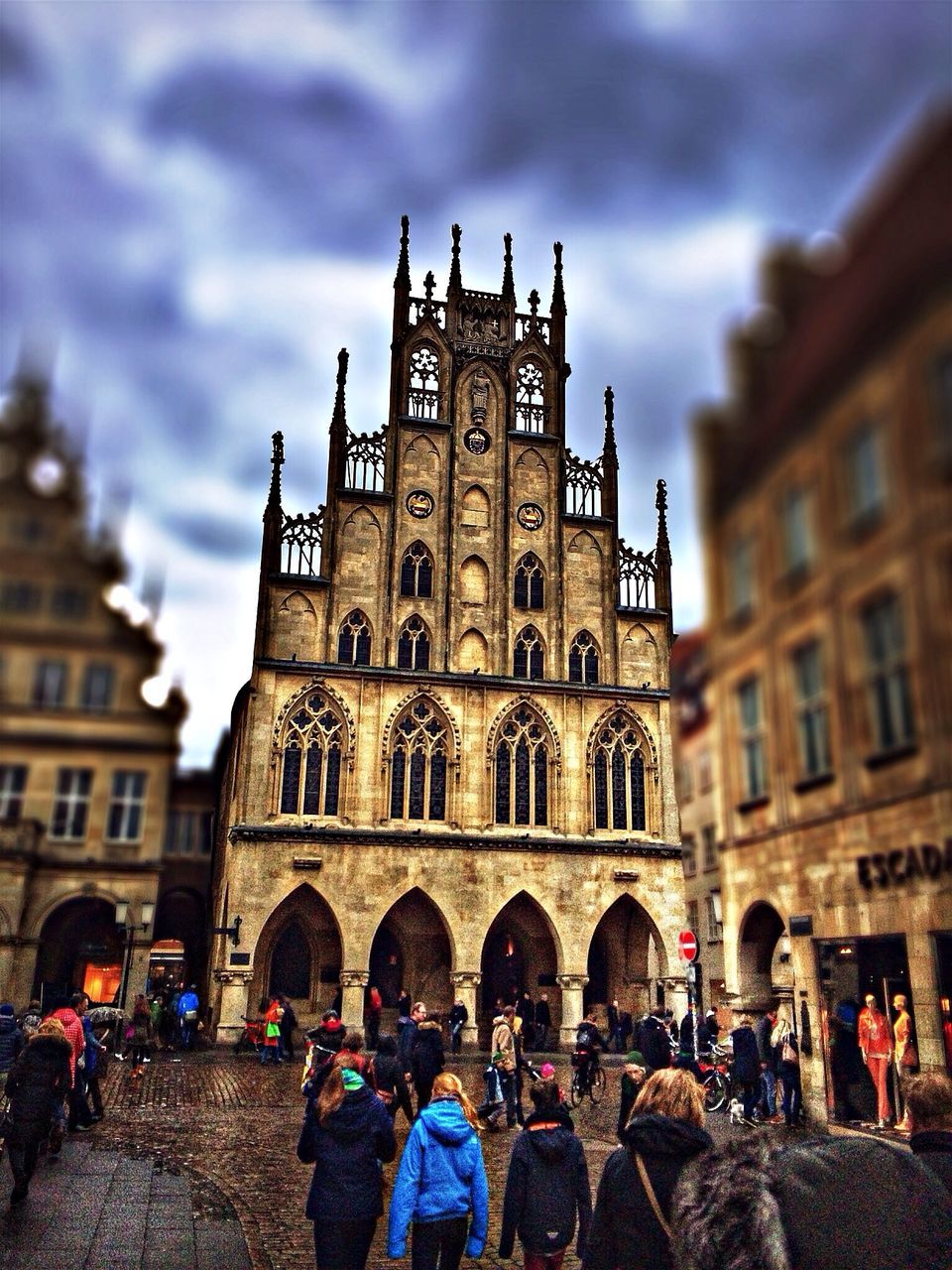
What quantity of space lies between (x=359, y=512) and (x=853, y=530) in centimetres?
3003

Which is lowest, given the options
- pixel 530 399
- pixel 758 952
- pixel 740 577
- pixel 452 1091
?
pixel 452 1091

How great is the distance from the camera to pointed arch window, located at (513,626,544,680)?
3077cm

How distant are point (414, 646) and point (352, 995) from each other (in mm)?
9495

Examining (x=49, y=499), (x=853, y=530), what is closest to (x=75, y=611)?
(x=49, y=499)

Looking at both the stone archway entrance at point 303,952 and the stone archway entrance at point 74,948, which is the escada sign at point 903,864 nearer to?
the stone archway entrance at point 74,948

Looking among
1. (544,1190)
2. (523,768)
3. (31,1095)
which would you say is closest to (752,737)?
(544,1190)

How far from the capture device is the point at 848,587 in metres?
1.38

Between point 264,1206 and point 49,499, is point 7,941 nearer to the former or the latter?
point 49,499

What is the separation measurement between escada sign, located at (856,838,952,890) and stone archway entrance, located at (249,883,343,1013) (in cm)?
2786

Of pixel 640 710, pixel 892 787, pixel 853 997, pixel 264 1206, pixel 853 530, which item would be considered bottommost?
pixel 264 1206

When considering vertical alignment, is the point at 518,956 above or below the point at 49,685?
above

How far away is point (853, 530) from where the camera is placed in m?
1.33

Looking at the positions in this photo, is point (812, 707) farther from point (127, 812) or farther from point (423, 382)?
point (423, 382)

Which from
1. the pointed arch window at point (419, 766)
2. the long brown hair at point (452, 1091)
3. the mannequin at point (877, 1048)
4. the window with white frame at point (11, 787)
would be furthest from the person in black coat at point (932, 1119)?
the pointed arch window at point (419, 766)
